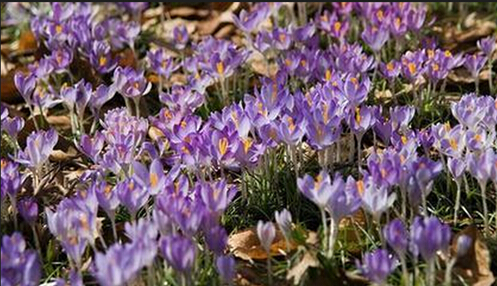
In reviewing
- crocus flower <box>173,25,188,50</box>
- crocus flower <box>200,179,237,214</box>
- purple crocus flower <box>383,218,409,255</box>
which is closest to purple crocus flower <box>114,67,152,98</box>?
crocus flower <box>173,25,188,50</box>

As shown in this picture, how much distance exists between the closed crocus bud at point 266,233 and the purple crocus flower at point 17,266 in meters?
0.49

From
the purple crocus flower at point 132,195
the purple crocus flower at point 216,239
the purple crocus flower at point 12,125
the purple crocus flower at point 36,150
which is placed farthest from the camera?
the purple crocus flower at point 12,125

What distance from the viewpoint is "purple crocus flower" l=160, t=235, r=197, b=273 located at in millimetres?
1874

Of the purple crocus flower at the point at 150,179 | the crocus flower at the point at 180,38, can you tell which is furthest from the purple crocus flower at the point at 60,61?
the purple crocus flower at the point at 150,179

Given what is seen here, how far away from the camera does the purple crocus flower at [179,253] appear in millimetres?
1874

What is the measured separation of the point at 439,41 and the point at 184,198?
2068 mm

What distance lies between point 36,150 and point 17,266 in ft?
1.99

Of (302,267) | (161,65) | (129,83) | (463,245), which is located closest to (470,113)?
(463,245)

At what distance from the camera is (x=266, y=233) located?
2.04 meters

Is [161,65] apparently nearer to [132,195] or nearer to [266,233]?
[132,195]

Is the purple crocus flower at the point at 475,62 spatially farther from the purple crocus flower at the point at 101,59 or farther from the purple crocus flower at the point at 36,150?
the purple crocus flower at the point at 36,150

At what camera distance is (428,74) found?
9.64ft

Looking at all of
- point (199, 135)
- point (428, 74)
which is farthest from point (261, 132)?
point (428, 74)

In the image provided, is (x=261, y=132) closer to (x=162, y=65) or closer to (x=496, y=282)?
(x=496, y=282)
